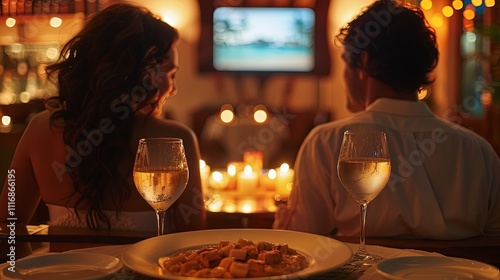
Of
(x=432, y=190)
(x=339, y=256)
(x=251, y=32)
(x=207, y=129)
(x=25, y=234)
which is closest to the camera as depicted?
(x=339, y=256)

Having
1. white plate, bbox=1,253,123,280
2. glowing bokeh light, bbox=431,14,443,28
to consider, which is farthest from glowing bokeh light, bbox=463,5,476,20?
white plate, bbox=1,253,123,280

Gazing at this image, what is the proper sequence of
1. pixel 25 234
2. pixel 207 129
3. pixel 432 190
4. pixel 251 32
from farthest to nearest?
pixel 251 32
pixel 207 129
pixel 432 190
pixel 25 234

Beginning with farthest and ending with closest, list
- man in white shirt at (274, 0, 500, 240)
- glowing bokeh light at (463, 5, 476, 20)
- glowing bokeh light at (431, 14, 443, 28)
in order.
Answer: glowing bokeh light at (431, 14, 443, 28) < glowing bokeh light at (463, 5, 476, 20) < man in white shirt at (274, 0, 500, 240)

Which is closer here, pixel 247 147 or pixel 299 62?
pixel 247 147

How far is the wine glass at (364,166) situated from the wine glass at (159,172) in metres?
0.33

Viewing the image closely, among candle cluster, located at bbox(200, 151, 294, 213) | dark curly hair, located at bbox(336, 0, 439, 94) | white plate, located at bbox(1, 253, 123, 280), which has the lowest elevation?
candle cluster, located at bbox(200, 151, 294, 213)

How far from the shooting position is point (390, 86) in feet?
7.18

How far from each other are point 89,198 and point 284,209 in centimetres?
62

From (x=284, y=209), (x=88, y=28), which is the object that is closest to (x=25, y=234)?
(x=88, y=28)

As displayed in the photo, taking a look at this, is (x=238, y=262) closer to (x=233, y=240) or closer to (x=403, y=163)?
(x=233, y=240)

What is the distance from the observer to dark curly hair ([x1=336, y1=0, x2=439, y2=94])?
6.95ft

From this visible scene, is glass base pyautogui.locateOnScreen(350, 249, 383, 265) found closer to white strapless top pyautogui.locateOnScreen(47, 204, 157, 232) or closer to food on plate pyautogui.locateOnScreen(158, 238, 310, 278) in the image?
food on plate pyautogui.locateOnScreen(158, 238, 310, 278)

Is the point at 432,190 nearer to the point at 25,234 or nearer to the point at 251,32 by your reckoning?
the point at 25,234

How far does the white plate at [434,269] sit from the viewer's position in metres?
1.04
